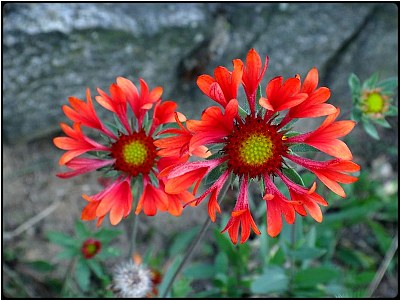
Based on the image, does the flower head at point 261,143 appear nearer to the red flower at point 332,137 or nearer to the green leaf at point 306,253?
the red flower at point 332,137

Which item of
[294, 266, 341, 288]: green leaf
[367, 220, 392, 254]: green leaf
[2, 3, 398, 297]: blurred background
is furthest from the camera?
[367, 220, 392, 254]: green leaf

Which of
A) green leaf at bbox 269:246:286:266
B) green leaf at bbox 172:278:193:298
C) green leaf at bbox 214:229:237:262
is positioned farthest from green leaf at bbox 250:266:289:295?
green leaf at bbox 172:278:193:298

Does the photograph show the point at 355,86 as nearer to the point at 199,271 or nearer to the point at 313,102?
the point at 313,102

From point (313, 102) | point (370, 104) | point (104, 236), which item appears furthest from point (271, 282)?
point (313, 102)

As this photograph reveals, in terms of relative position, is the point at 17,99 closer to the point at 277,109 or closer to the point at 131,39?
the point at 131,39

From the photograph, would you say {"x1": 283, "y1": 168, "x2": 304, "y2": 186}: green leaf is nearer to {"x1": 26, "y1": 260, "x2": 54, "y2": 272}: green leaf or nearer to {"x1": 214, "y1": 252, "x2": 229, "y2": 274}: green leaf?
{"x1": 214, "y1": 252, "x2": 229, "y2": 274}: green leaf

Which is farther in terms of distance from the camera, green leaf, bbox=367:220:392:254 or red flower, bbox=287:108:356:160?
green leaf, bbox=367:220:392:254
